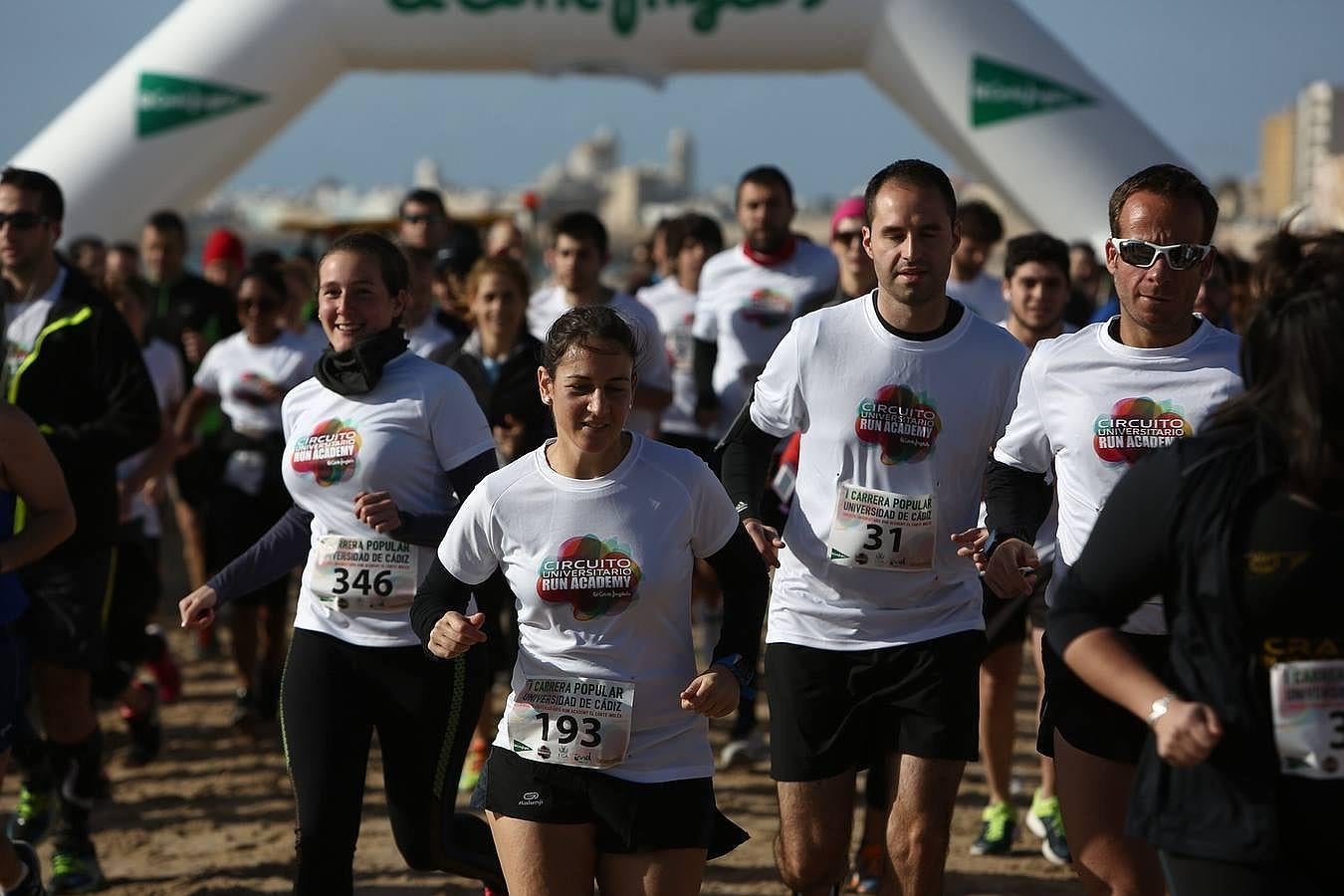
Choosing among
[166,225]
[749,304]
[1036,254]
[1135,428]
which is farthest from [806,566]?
[166,225]

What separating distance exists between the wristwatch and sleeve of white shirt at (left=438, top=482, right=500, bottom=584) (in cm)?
154

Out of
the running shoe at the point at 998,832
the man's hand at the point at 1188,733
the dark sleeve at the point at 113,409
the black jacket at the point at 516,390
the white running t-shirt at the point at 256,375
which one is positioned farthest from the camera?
the white running t-shirt at the point at 256,375

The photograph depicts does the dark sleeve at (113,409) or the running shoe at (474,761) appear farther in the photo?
the running shoe at (474,761)

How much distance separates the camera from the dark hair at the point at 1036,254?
234 inches

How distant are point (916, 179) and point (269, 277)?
4.46 meters

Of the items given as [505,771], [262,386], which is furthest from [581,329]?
[262,386]

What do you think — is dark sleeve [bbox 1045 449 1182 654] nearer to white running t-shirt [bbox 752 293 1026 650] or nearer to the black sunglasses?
white running t-shirt [bbox 752 293 1026 650]

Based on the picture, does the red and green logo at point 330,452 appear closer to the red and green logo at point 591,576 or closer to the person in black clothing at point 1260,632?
the red and green logo at point 591,576

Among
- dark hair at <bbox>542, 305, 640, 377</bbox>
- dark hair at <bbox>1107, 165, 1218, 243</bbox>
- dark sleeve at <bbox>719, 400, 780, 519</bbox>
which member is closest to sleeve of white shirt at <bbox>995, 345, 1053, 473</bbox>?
dark hair at <bbox>1107, 165, 1218, 243</bbox>

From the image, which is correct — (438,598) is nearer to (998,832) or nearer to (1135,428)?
(1135,428)

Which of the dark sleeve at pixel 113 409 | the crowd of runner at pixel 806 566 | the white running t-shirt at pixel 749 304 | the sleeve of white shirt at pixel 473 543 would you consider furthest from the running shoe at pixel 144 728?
the sleeve of white shirt at pixel 473 543

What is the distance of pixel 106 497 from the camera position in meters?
5.67

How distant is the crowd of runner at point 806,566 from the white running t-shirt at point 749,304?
2057 mm

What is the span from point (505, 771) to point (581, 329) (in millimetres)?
966
